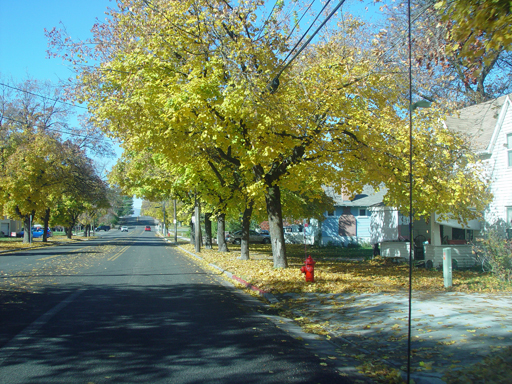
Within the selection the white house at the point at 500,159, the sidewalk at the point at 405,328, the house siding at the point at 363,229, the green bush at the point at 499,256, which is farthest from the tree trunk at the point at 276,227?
the house siding at the point at 363,229

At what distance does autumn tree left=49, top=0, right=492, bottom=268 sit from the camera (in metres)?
12.4

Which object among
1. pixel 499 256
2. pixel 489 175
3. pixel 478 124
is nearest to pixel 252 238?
pixel 489 175

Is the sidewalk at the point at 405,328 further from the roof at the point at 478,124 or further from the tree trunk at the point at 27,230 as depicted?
the tree trunk at the point at 27,230

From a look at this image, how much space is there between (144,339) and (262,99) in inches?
300

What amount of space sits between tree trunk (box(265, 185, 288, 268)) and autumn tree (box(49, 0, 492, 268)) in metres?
0.76

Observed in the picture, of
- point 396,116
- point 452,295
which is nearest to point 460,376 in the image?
point 452,295

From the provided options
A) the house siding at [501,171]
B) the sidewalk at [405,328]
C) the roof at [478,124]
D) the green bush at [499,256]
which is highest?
the roof at [478,124]

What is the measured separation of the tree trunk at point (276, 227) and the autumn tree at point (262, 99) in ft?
2.50

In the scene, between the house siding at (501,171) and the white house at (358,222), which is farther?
the white house at (358,222)

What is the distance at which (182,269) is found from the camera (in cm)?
1767

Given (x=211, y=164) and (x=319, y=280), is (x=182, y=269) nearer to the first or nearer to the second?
(x=211, y=164)

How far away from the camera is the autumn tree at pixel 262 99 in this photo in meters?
12.4

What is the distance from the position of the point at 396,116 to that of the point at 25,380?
13.1 metres

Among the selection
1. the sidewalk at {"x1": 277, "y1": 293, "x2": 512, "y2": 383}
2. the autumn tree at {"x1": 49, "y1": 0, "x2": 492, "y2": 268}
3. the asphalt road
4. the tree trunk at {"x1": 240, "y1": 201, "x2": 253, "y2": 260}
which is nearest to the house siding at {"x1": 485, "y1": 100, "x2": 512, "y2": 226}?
the autumn tree at {"x1": 49, "y1": 0, "x2": 492, "y2": 268}
